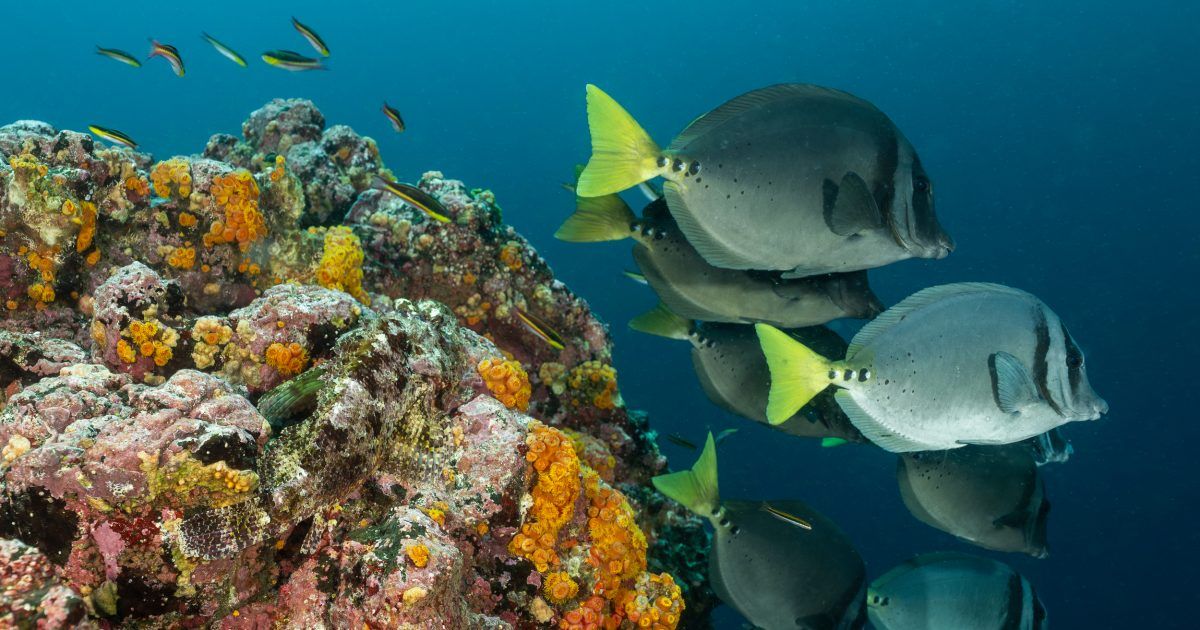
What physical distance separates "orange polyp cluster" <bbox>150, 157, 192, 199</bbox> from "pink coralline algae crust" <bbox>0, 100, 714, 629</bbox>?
0.01 m

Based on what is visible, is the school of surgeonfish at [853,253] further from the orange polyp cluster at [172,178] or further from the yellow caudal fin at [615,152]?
the orange polyp cluster at [172,178]

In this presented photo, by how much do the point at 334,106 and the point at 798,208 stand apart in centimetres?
8981

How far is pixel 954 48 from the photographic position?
225 feet

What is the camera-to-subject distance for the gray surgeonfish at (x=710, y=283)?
3.54 metres

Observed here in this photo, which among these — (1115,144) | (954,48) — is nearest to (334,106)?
(954,48)

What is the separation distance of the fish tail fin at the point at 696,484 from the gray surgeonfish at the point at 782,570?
1.17 ft

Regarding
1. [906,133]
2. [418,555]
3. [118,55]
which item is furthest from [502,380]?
[906,133]

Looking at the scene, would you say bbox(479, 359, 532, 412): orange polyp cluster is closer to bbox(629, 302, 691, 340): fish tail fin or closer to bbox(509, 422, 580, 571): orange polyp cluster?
bbox(509, 422, 580, 571): orange polyp cluster

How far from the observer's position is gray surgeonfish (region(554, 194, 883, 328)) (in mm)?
3539

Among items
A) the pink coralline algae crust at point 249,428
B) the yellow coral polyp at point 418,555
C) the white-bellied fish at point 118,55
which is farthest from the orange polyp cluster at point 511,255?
the white-bellied fish at point 118,55

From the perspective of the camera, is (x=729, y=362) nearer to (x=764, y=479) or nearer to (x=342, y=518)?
(x=342, y=518)

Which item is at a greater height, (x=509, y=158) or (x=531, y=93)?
(x=531, y=93)

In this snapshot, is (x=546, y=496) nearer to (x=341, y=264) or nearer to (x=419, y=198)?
(x=341, y=264)

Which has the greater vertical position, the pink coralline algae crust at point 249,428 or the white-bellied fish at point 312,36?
the white-bellied fish at point 312,36
